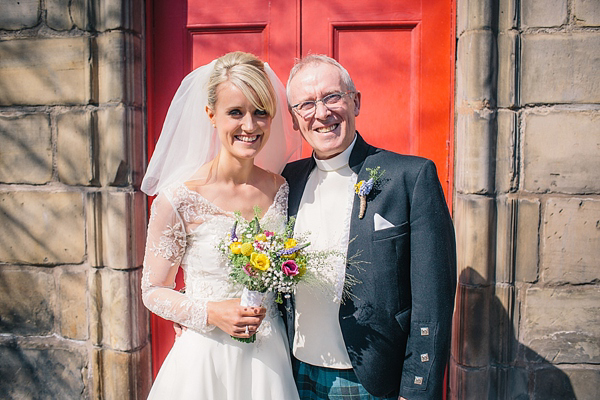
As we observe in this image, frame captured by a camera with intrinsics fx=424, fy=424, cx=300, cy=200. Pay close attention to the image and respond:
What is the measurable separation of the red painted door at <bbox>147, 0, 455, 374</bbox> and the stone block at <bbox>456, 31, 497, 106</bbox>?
7.7 inches

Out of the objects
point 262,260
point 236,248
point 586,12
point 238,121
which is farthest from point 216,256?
point 586,12

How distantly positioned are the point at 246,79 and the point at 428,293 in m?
1.20

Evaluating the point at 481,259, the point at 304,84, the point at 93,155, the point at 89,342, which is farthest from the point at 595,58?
the point at 89,342

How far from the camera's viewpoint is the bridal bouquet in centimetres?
158

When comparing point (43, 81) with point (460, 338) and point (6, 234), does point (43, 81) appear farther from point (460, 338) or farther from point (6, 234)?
point (460, 338)

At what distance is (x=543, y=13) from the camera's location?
2.30m

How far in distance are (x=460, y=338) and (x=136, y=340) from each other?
6.29 ft

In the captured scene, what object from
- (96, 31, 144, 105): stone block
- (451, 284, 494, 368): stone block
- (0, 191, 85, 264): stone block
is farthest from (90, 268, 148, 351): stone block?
(451, 284, 494, 368): stone block

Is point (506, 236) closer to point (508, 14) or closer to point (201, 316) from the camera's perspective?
point (508, 14)

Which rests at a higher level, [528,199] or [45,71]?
[45,71]

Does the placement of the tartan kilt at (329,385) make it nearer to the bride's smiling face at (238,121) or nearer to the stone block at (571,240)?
the bride's smiling face at (238,121)

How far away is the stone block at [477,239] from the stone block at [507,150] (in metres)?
0.14

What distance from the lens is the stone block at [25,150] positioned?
2609 mm

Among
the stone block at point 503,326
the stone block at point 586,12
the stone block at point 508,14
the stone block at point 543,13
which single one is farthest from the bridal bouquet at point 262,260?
the stone block at point 586,12
